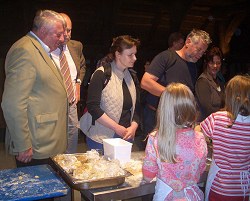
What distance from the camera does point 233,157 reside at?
1964mm

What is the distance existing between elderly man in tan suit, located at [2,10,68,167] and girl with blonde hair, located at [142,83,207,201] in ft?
2.59

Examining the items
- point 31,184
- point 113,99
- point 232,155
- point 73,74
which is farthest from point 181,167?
point 73,74

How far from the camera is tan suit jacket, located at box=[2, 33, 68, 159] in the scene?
6.63 feet

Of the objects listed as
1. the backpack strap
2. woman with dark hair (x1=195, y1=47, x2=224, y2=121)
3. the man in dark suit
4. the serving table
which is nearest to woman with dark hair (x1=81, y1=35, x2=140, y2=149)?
the backpack strap

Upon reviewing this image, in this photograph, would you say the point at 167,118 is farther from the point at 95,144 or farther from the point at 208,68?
the point at 208,68

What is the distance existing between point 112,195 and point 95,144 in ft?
3.12

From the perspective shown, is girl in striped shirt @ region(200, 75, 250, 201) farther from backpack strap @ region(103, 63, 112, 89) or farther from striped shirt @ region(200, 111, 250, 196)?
backpack strap @ region(103, 63, 112, 89)

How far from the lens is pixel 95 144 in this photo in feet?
8.36

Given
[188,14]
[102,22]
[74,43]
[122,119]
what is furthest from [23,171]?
[188,14]

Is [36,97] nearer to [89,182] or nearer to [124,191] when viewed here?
[89,182]

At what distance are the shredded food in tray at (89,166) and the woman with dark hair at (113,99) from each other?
489 mm

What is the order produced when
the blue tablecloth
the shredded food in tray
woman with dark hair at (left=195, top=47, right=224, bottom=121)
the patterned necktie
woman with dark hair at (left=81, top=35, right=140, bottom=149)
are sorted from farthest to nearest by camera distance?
woman with dark hair at (left=195, top=47, right=224, bottom=121) → the patterned necktie → woman with dark hair at (left=81, top=35, right=140, bottom=149) → the shredded food in tray → the blue tablecloth

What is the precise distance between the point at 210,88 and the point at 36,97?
1563mm

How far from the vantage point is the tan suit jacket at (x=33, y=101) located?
6.63 ft
